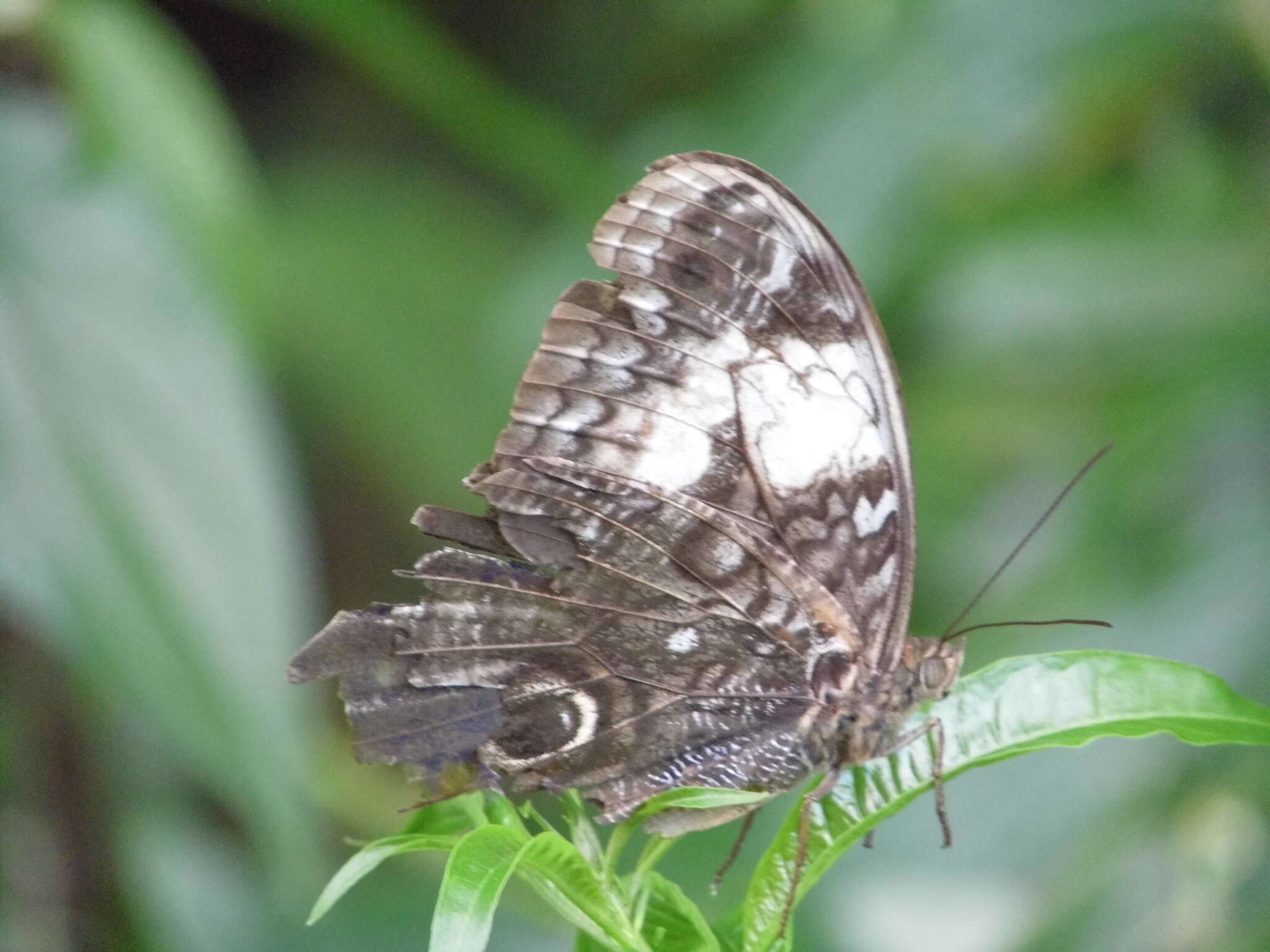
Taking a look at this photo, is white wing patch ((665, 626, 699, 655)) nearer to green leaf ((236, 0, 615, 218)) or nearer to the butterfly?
the butterfly

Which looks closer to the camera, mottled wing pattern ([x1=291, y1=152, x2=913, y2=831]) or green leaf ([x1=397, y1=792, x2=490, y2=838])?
green leaf ([x1=397, y1=792, x2=490, y2=838])

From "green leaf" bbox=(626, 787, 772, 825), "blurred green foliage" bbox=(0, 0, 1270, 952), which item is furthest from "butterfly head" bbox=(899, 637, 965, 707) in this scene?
"blurred green foliage" bbox=(0, 0, 1270, 952)

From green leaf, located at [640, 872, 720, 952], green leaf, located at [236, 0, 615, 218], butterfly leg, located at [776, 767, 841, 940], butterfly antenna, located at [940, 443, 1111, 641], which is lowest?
green leaf, located at [640, 872, 720, 952]

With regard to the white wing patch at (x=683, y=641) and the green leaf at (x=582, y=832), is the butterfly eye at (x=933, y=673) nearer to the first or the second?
the white wing patch at (x=683, y=641)

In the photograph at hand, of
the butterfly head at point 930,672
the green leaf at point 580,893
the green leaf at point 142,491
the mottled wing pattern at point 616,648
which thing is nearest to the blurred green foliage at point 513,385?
A: the green leaf at point 142,491

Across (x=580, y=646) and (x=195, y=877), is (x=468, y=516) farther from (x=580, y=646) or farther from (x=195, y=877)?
(x=195, y=877)

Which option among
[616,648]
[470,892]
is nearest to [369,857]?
[470,892]

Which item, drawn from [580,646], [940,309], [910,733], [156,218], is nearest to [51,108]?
[156,218]
